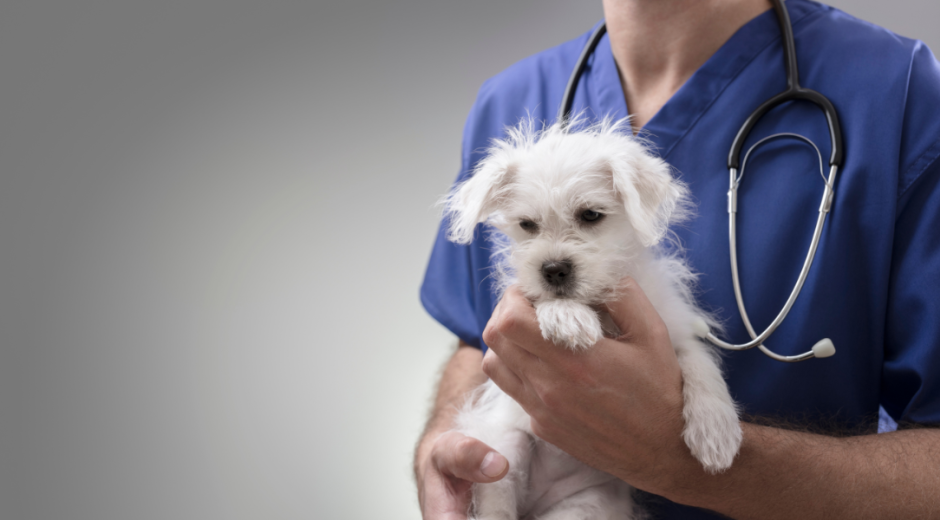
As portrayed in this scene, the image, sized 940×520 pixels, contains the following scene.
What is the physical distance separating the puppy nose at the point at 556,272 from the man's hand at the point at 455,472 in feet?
1.42

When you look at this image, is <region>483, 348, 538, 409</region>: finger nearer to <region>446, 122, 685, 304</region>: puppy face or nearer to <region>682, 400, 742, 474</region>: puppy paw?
<region>446, 122, 685, 304</region>: puppy face

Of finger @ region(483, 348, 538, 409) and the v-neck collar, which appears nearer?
finger @ region(483, 348, 538, 409)

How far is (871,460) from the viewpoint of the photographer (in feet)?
3.98

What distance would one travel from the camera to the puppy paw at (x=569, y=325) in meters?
1.11

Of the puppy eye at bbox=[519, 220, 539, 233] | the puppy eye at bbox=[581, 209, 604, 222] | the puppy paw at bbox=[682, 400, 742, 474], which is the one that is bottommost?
the puppy paw at bbox=[682, 400, 742, 474]

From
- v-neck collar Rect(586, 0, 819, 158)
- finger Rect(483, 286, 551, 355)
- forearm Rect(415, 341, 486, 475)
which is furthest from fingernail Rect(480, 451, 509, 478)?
v-neck collar Rect(586, 0, 819, 158)

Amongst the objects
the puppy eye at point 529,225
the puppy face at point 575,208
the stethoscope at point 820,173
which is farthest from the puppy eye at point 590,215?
the stethoscope at point 820,173

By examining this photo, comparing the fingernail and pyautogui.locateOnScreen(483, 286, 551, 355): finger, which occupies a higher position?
pyautogui.locateOnScreen(483, 286, 551, 355): finger

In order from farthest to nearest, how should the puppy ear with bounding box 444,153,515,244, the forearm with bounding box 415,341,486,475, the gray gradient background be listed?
the gray gradient background < the forearm with bounding box 415,341,486,475 < the puppy ear with bounding box 444,153,515,244

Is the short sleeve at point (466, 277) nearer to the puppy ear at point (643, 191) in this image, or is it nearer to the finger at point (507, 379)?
the finger at point (507, 379)

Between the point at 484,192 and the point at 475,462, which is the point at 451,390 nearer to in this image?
the point at 475,462

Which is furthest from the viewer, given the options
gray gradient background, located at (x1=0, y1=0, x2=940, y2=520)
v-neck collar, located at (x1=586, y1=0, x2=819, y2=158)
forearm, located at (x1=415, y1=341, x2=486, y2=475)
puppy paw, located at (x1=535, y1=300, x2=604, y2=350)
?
gray gradient background, located at (x1=0, y1=0, x2=940, y2=520)

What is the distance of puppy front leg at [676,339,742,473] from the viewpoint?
3.69 feet

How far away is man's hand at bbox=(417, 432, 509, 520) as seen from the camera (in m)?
1.25
